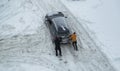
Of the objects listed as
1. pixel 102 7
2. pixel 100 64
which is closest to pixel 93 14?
pixel 102 7

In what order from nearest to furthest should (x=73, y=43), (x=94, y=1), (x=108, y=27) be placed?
(x=73, y=43)
(x=108, y=27)
(x=94, y=1)

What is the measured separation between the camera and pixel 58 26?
20.0 m

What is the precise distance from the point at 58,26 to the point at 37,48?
2.74 meters

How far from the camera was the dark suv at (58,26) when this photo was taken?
1923cm

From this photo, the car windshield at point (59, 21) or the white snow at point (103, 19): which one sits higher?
the car windshield at point (59, 21)

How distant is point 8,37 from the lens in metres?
21.6

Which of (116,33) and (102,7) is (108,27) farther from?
(102,7)

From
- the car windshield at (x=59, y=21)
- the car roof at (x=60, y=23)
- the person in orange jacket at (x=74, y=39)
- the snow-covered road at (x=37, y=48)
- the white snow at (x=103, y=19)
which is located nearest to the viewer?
the snow-covered road at (x=37, y=48)

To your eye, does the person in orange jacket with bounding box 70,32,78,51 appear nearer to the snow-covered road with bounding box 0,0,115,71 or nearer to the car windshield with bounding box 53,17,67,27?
the snow-covered road with bounding box 0,0,115,71

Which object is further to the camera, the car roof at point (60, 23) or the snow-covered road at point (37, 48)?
the car roof at point (60, 23)

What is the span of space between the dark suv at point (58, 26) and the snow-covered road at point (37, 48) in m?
0.77

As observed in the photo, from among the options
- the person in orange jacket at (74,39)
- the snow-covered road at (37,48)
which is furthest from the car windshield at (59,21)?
the person in orange jacket at (74,39)

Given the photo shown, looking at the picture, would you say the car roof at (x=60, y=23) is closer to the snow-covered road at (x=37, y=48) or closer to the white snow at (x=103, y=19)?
the snow-covered road at (x=37, y=48)

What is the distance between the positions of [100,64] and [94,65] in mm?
504
